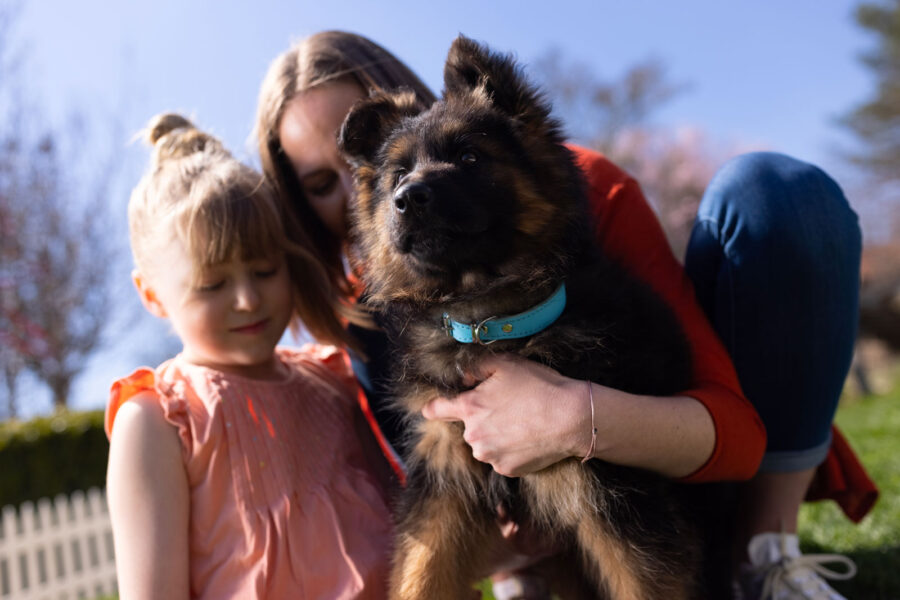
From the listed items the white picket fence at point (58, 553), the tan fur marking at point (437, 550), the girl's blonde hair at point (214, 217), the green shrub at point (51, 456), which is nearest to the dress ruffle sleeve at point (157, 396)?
the girl's blonde hair at point (214, 217)

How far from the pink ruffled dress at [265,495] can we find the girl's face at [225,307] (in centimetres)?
11

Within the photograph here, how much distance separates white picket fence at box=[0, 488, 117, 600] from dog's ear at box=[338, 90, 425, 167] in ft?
20.3

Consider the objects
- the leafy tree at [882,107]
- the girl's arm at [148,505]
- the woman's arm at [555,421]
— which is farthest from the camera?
the leafy tree at [882,107]

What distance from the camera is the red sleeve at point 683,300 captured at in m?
2.31

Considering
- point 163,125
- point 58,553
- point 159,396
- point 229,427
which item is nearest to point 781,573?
point 229,427

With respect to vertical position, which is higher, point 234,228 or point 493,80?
point 493,80

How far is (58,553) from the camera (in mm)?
6883

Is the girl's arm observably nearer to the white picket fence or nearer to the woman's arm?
the woman's arm

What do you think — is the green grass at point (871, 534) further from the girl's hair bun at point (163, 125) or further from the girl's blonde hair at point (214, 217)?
the girl's hair bun at point (163, 125)

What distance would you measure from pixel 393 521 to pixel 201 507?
685mm

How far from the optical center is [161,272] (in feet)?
8.93

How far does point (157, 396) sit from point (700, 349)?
1.99m

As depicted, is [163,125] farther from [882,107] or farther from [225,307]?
[882,107]

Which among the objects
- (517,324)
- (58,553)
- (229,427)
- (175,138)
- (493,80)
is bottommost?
(58,553)
